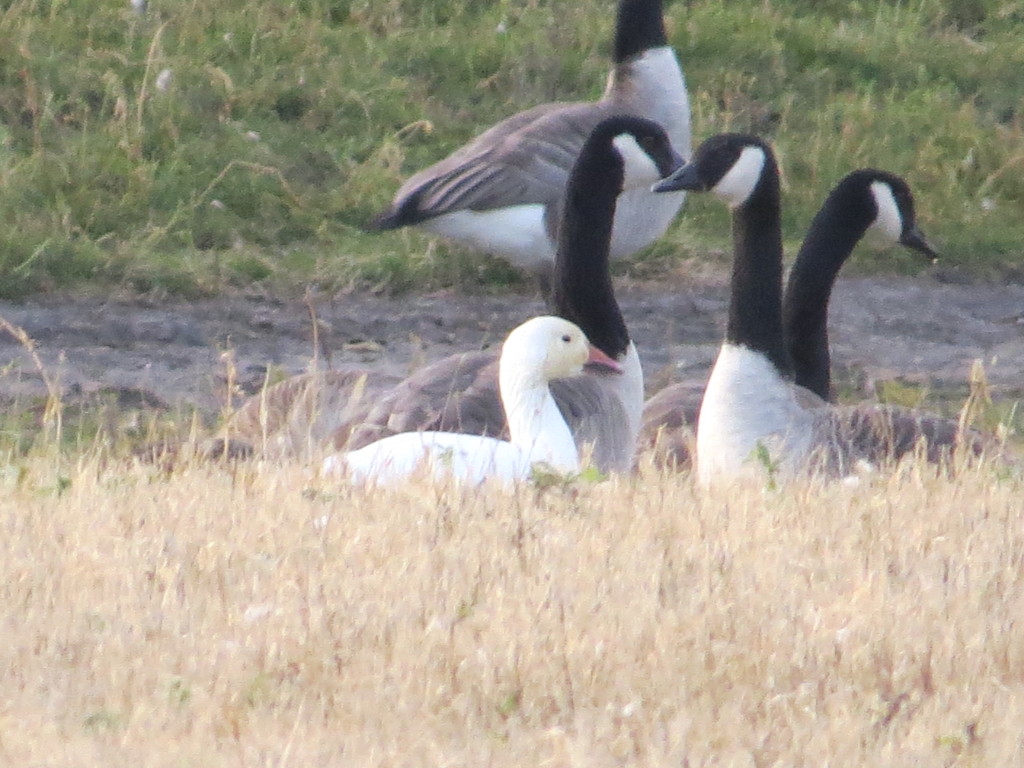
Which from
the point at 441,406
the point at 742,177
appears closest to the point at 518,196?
the point at 742,177

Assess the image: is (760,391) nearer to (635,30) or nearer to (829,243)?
(829,243)

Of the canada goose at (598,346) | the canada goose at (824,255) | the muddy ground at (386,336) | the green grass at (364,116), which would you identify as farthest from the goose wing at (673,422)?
the green grass at (364,116)

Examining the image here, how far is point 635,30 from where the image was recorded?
9.68 meters

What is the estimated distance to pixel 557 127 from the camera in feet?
29.1

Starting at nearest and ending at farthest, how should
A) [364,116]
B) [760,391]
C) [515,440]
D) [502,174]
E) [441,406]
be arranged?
[515,440]
[760,391]
[441,406]
[502,174]
[364,116]

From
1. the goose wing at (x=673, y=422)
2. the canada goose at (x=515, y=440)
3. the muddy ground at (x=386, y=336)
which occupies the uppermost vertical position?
the canada goose at (x=515, y=440)

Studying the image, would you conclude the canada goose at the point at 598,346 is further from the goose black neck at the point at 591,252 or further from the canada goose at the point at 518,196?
the canada goose at the point at 518,196

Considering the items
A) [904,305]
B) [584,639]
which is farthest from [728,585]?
[904,305]

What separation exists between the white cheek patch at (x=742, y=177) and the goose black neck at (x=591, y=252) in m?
0.81

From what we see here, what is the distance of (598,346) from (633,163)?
2.92 feet

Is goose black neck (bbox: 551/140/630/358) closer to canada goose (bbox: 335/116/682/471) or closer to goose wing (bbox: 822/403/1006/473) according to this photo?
canada goose (bbox: 335/116/682/471)

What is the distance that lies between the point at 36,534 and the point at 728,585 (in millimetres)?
1514

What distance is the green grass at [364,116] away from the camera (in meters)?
9.55

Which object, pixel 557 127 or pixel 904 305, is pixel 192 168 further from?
pixel 904 305
